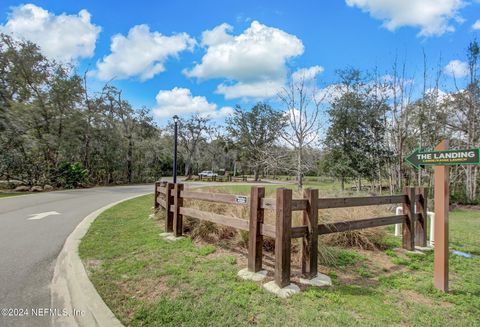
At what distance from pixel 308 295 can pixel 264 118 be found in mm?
38454

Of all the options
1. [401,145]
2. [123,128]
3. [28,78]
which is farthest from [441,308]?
[123,128]

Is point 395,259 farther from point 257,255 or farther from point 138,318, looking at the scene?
point 138,318

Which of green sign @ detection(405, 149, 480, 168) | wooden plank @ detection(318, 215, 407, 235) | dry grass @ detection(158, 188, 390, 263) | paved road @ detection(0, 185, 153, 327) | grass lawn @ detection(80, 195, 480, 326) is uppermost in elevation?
green sign @ detection(405, 149, 480, 168)

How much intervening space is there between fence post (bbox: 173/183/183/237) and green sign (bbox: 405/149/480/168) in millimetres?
4169

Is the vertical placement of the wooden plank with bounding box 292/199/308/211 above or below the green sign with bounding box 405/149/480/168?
below

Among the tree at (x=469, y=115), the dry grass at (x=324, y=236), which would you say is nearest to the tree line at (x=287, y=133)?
the tree at (x=469, y=115)

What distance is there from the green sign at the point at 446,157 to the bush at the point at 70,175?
2069 cm

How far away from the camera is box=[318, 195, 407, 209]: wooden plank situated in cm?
384

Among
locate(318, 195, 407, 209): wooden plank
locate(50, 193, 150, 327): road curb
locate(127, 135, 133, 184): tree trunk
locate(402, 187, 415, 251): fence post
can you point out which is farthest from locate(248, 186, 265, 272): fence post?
locate(127, 135, 133, 184): tree trunk

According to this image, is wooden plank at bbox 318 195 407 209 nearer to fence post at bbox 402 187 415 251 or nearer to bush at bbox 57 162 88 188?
fence post at bbox 402 187 415 251

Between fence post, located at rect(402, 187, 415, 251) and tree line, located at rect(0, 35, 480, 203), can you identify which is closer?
fence post, located at rect(402, 187, 415, 251)

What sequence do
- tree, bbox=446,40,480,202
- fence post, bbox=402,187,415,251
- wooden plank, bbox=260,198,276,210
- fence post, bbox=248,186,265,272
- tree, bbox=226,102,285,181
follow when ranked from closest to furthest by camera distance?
wooden plank, bbox=260,198,276,210
fence post, bbox=248,186,265,272
fence post, bbox=402,187,415,251
tree, bbox=446,40,480,202
tree, bbox=226,102,285,181

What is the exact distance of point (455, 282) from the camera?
149 inches

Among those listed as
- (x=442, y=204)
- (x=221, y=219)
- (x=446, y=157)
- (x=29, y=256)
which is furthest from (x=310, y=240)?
(x=29, y=256)
